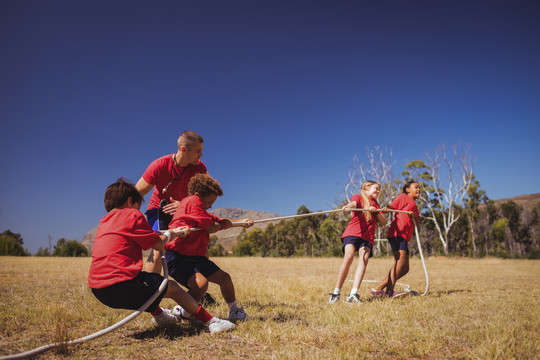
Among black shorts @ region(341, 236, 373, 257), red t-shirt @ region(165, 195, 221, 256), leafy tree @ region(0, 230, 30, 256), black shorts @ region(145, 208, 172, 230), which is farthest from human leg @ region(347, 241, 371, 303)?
leafy tree @ region(0, 230, 30, 256)

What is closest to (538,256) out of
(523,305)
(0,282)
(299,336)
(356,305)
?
(523,305)

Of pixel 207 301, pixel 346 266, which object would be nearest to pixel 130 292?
pixel 207 301

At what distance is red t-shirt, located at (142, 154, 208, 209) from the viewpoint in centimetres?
438

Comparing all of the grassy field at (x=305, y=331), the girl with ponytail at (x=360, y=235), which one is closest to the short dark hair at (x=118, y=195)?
A: the grassy field at (x=305, y=331)

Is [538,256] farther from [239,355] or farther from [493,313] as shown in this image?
[239,355]

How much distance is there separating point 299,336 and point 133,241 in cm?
179

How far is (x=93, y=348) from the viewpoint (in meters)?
2.99

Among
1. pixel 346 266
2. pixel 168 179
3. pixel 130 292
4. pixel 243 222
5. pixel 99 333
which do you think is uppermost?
pixel 168 179

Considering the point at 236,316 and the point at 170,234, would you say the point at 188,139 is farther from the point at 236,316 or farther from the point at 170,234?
the point at 236,316

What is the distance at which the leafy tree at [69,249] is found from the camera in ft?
98.2

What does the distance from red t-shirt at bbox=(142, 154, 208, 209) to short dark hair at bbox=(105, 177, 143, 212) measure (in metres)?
0.93

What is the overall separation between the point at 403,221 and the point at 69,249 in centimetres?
3172

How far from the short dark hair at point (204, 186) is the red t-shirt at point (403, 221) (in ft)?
11.7

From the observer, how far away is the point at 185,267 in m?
3.83
